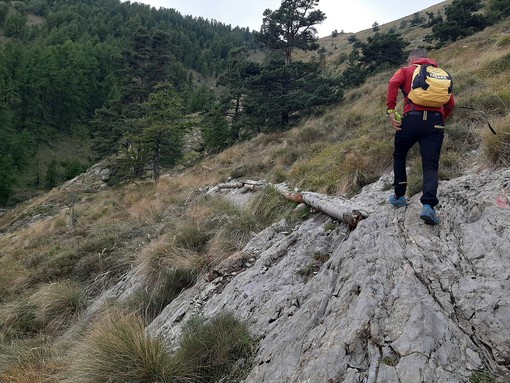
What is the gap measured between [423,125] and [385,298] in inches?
80.2

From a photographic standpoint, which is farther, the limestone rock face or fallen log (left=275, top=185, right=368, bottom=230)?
fallen log (left=275, top=185, right=368, bottom=230)

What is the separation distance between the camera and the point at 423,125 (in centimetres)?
399

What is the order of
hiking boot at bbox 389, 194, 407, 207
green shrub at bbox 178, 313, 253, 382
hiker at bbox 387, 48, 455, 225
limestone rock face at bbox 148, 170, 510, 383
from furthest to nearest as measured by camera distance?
hiking boot at bbox 389, 194, 407, 207 < hiker at bbox 387, 48, 455, 225 < green shrub at bbox 178, 313, 253, 382 < limestone rock face at bbox 148, 170, 510, 383

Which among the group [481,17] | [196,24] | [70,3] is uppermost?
[70,3]

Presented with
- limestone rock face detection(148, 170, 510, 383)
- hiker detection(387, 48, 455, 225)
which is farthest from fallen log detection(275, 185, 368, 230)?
hiker detection(387, 48, 455, 225)

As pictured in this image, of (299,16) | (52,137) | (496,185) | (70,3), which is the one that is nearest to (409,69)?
(496,185)

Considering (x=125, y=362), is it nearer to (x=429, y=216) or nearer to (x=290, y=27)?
(x=429, y=216)

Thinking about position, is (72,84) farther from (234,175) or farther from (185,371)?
(185,371)

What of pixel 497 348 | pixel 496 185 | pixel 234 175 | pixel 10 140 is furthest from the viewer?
pixel 10 140

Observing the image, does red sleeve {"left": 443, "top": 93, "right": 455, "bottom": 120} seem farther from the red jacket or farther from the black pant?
the black pant

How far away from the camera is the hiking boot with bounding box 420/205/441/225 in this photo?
3.62 metres

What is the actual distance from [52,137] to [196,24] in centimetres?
10459

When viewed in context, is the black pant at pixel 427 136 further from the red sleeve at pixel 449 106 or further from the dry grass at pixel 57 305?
the dry grass at pixel 57 305

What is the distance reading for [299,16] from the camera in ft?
79.7
